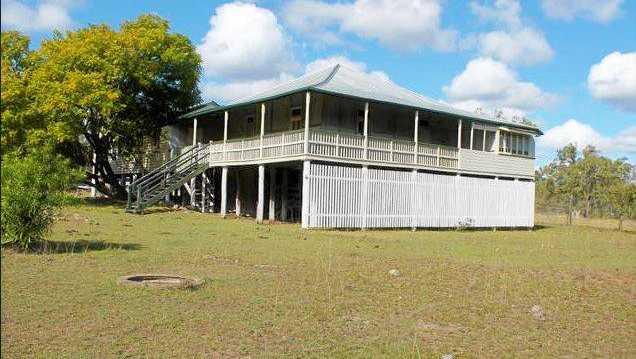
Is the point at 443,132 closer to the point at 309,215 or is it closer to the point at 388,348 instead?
the point at 309,215

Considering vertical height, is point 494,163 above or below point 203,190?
above

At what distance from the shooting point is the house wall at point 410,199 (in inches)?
898

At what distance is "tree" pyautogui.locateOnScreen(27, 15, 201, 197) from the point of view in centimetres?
2850

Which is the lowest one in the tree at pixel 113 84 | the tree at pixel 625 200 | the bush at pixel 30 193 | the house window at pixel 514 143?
the bush at pixel 30 193

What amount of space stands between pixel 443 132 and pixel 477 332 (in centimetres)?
2495

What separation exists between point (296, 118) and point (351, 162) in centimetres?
500

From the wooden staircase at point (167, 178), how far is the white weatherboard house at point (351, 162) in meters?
0.07

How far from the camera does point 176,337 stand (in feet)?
21.9

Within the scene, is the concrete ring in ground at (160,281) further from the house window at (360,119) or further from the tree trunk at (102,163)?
the tree trunk at (102,163)

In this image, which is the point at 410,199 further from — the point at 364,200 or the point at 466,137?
the point at 466,137

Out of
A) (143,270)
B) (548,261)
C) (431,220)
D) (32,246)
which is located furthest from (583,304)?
(431,220)

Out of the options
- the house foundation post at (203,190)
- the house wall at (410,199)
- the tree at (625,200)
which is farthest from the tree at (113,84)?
the tree at (625,200)

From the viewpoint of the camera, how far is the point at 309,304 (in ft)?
28.0

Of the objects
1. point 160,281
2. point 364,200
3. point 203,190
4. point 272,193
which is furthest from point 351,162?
point 160,281
